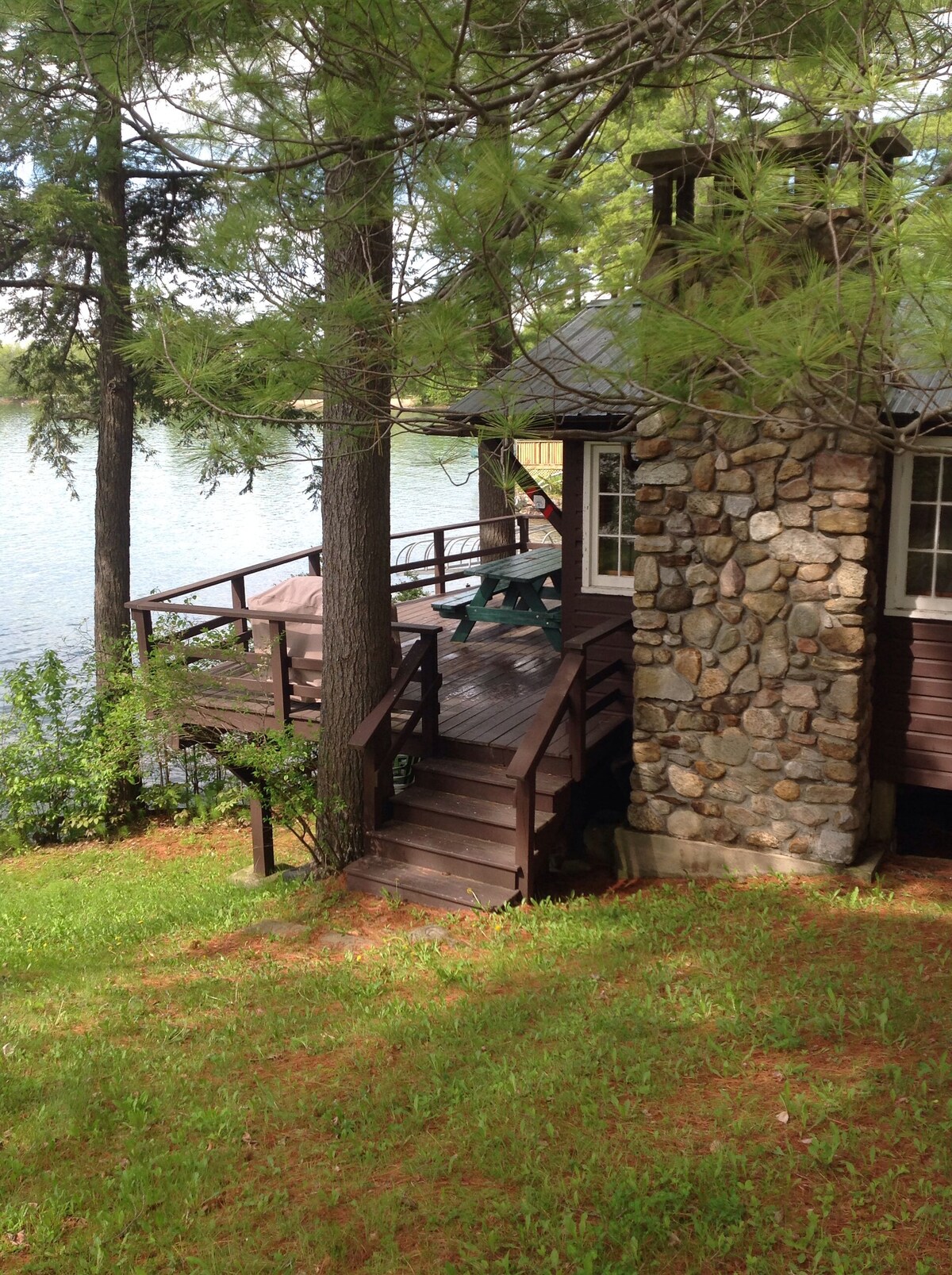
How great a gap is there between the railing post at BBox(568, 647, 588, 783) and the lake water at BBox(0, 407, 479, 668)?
10326 millimetres

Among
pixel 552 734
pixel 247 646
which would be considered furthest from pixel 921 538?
pixel 247 646

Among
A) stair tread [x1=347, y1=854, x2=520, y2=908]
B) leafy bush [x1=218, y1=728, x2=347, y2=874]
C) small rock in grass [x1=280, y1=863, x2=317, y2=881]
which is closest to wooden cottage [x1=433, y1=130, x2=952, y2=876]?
stair tread [x1=347, y1=854, x2=520, y2=908]

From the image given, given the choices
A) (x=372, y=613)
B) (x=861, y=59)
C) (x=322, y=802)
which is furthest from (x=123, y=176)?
(x=861, y=59)

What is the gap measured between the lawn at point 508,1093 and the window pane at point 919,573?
1781 millimetres

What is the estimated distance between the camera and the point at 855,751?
19.6 feet

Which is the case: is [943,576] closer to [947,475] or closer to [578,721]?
[947,475]

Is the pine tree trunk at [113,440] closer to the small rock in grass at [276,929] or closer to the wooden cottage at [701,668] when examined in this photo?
the small rock in grass at [276,929]

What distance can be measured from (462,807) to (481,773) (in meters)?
0.27

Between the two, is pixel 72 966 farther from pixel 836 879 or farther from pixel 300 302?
pixel 836 879

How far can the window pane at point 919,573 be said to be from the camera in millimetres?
6410

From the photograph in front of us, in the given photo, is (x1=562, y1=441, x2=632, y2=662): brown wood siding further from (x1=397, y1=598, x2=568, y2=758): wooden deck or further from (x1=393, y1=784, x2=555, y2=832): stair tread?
(x1=393, y1=784, x2=555, y2=832): stair tread

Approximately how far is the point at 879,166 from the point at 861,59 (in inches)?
15.2

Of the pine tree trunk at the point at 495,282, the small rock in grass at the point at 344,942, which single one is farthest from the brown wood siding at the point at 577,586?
the small rock in grass at the point at 344,942

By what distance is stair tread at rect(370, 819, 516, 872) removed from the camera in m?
6.43
